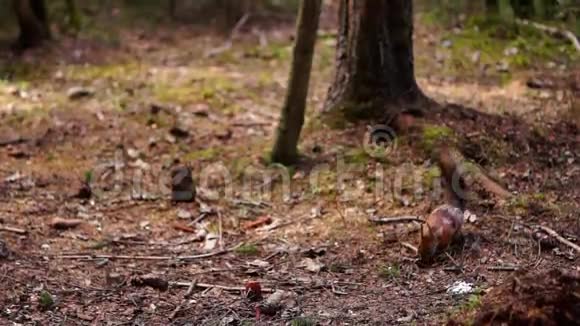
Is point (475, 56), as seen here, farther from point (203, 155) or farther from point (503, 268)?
point (503, 268)

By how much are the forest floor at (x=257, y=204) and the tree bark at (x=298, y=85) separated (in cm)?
15

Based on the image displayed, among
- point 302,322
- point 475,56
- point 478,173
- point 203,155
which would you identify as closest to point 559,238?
point 478,173

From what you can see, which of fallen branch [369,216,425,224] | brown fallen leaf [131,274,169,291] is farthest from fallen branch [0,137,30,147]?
fallen branch [369,216,425,224]

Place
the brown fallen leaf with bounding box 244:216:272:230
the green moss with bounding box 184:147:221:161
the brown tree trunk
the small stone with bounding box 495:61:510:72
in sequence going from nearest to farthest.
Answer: the brown fallen leaf with bounding box 244:216:272:230, the brown tree trunk, the green moss with bounding box 184:147:221:161, the small stone with bounding box 495:61:510:72

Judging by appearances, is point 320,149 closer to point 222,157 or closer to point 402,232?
point 222,157

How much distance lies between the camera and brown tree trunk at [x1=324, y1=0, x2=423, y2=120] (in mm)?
5828

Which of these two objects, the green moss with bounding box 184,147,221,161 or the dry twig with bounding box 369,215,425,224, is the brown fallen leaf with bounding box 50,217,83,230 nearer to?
the green moss with bounding box 184,147,221,161

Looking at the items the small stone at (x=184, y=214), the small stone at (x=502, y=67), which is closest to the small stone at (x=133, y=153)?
the small stone at (x=184, y=214)

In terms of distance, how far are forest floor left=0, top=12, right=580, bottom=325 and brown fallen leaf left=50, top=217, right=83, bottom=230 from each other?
25 millimetres

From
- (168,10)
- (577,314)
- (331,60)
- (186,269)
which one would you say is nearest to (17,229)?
(186,269)

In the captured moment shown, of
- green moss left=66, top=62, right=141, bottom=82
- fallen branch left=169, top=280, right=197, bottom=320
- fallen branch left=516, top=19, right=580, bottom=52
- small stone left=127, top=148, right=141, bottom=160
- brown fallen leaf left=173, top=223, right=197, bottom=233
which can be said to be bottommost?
fallen branch left=169, top=280, right=197, bottom=320

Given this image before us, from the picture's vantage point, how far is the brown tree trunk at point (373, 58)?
583 centimetres

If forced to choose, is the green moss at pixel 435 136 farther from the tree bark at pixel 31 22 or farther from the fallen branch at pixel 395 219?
the tree bark at pixel 31 22

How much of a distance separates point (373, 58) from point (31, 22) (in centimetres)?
487
